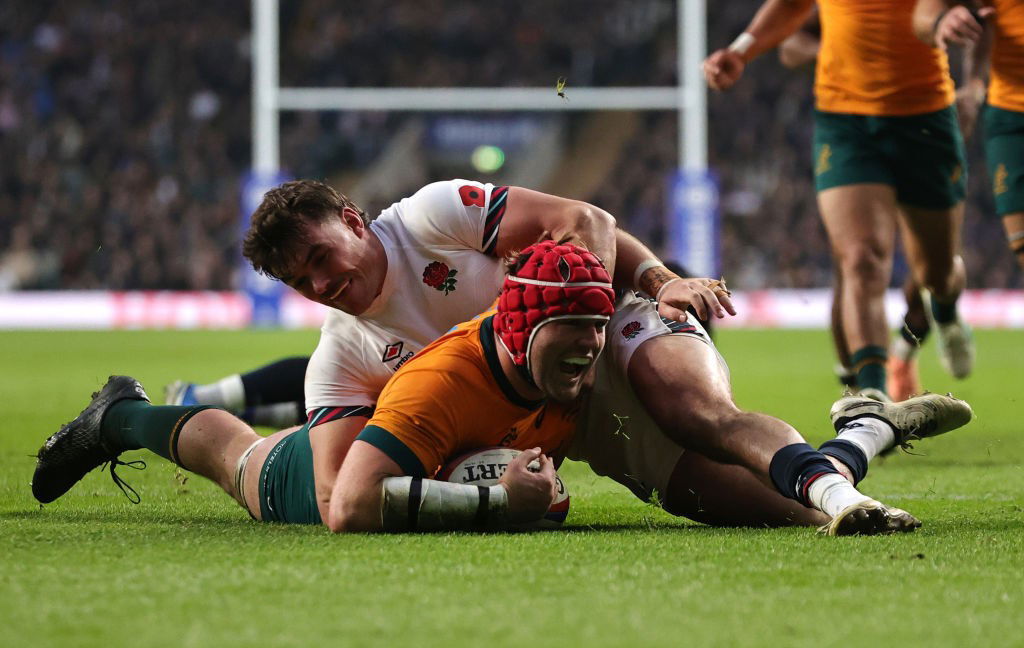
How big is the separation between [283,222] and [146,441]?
36.5 inches

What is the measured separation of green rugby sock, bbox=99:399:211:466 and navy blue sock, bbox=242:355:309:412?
171cm

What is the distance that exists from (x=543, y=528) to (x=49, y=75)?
73.9ft

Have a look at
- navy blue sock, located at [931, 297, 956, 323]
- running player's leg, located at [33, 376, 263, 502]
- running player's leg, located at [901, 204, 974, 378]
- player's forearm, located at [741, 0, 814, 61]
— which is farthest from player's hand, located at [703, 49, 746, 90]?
running player's leg, located at [33, 376, 263, 502]

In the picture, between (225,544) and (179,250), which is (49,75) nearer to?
(179,250)

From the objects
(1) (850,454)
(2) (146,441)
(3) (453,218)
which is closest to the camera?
(1) (850,454)

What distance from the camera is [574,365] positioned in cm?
370

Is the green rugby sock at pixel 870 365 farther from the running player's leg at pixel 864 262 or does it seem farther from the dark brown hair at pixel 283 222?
the dark brown hair at pixel 283 222

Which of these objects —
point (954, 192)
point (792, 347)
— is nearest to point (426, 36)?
point (792, 347)

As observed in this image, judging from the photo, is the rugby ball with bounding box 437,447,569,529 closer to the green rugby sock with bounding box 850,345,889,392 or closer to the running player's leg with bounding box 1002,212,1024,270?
the green rugby sock with bounding box 850,345,889,392

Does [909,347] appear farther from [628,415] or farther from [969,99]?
[628,415]

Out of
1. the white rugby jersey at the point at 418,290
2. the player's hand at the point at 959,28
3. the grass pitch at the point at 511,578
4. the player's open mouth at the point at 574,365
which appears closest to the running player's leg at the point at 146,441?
the grass pitch at the point at 511,578

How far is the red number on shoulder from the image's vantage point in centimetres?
438

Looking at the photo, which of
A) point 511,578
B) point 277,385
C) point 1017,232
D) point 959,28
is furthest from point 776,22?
point 511,578

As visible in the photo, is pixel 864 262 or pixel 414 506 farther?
pixel 864 262
